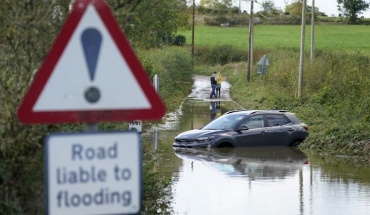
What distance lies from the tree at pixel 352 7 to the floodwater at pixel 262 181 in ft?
268

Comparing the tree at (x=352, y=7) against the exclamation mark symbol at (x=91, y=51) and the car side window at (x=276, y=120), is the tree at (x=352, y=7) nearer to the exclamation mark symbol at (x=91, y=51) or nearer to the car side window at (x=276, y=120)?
the car side window at (x=276, y=120)

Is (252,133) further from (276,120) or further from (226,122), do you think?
(276,120)

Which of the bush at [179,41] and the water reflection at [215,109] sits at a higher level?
the bush at [179,41]

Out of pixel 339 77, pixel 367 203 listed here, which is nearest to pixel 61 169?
pixel 367 203

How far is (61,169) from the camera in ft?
16.2

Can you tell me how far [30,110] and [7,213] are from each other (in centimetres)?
260

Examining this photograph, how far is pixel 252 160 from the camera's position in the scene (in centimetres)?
2461

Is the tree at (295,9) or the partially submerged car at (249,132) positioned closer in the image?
the partially submerged car at (249,132)

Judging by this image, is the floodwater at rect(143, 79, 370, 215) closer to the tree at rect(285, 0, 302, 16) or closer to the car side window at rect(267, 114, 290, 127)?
the car side window at rect(267, 114, 290, 127)

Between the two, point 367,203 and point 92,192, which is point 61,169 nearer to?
point 92,192

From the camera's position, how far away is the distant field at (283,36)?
3374 inches

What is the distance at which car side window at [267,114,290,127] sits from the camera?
2806 cm

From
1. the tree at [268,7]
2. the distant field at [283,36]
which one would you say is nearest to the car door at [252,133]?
the distant field at [283,36]

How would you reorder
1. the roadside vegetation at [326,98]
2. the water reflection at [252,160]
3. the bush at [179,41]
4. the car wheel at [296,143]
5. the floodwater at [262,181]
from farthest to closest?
the bush at [179,41] < the car wheel at [296,143] < the roadside vegetation at [326,98] < the water reflection at [252,160] < the floodwater at [262,181]
